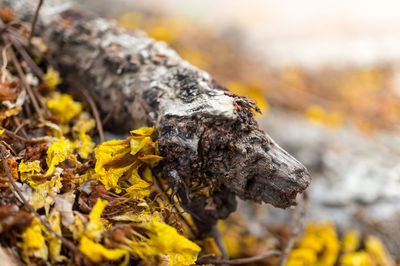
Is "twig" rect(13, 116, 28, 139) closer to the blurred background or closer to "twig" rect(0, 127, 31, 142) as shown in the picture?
"twig" rect(0, 127, 31, 142)

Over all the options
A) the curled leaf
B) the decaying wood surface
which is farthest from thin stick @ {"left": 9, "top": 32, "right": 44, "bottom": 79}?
the curled leaf

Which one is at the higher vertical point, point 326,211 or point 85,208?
point 85,208

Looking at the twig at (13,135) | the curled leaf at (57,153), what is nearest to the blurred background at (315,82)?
the curled leaf at (57,153)

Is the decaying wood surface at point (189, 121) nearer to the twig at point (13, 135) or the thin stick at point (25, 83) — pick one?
the thin stick at point (25, 83)

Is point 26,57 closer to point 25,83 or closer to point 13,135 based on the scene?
point 25,83

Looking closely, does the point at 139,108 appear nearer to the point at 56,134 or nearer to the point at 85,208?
the point at 56,134

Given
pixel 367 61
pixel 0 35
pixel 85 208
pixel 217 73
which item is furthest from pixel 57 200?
pixel 367 61
